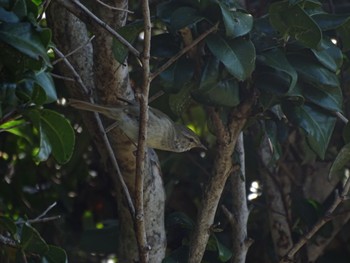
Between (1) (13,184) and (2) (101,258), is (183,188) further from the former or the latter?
(1) (13,184)

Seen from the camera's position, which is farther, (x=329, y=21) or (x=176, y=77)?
(x=329, y=21)

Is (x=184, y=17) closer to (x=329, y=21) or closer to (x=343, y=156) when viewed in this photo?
(x=329, y=21)

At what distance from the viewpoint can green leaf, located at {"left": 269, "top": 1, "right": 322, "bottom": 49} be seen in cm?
254

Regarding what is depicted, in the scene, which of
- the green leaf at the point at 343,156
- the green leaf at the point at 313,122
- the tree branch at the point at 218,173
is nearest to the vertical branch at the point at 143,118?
the tree branch at the point at 218,173

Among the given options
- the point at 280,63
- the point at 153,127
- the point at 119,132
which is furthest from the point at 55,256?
the point at 280,63

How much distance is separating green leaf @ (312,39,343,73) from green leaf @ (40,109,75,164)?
2.58ft

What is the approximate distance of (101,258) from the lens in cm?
→ 401

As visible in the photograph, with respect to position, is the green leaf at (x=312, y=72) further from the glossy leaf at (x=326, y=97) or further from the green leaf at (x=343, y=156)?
the green leaf at (x=343, y=156)

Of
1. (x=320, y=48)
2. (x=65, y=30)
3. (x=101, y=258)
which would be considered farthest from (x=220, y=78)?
(x=101, y=258)

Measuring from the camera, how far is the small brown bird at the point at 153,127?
2.65 m

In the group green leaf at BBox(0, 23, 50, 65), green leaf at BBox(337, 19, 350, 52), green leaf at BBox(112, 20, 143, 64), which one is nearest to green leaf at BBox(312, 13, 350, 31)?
green leaf at BBox(337, 19, 350, 52)

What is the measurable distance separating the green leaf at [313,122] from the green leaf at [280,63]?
155 mm

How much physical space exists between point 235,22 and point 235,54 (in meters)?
0.09

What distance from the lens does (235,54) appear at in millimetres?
2535
